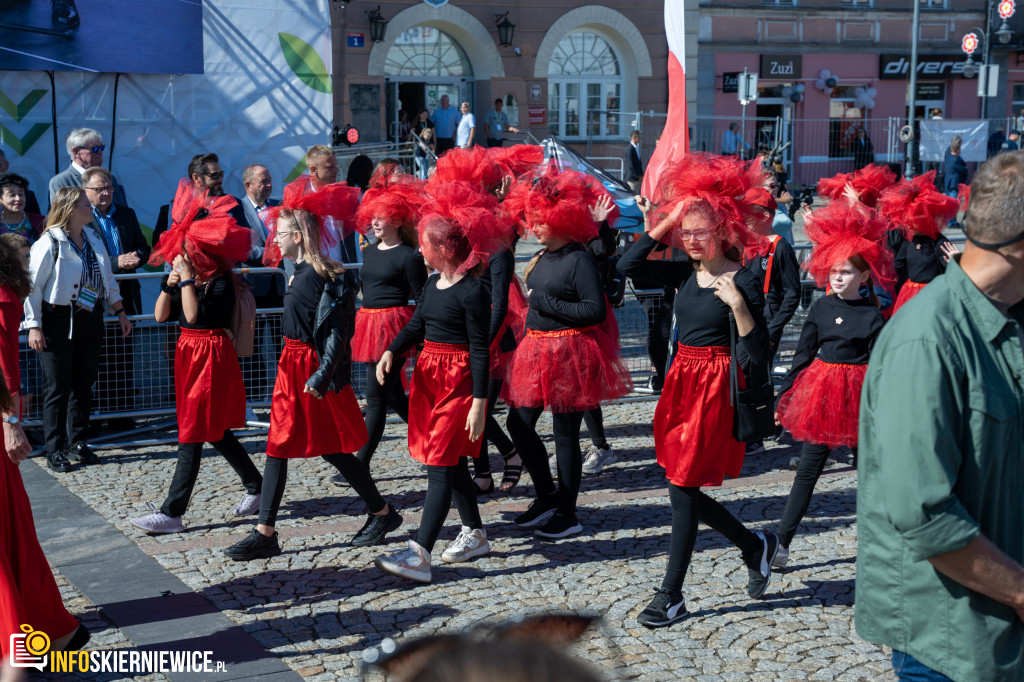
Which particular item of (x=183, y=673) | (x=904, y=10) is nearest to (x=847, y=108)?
(x=904, y=10)

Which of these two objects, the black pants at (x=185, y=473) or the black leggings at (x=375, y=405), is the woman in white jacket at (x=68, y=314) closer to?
the black pants at (x=185, y=473)

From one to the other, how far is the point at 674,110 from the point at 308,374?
4144 millimetres

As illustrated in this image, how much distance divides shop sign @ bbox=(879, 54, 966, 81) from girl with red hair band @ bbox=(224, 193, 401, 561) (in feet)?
106

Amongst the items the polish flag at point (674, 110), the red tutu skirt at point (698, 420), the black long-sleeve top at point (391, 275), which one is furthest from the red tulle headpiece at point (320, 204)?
the polish flag at point (674, 110)

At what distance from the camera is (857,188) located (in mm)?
7707

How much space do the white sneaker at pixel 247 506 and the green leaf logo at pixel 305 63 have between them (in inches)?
211

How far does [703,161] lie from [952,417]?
9.12 ft

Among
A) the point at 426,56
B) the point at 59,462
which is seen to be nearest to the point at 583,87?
the point at 426,56

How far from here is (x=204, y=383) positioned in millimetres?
5984

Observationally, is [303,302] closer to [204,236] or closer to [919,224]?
[204,236]

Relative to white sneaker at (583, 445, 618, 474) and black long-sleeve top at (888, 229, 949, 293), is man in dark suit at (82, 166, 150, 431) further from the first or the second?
black long-sleeve top at (888, 229, 949, 293)

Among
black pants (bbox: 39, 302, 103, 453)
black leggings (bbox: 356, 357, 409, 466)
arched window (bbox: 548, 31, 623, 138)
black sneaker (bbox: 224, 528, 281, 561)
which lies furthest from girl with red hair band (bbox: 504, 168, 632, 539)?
arched window (bbox: 548, 31, 623, 138)

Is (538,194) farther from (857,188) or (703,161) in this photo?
(857,188)

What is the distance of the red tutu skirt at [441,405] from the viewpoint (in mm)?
5387
